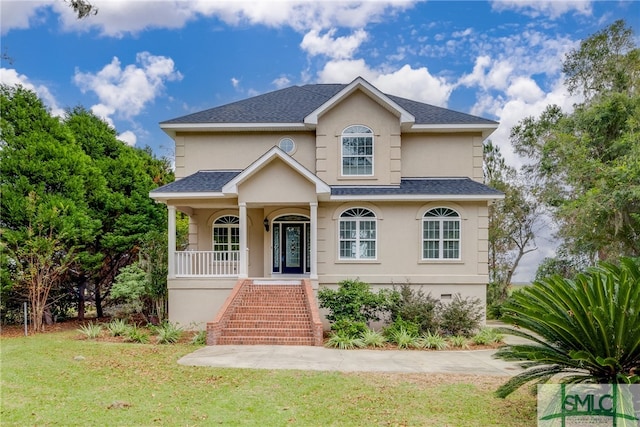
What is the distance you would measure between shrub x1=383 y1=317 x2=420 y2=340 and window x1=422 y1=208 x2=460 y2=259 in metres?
3.56

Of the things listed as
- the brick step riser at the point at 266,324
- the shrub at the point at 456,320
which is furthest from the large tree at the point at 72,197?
the shrub at the point at 456,320

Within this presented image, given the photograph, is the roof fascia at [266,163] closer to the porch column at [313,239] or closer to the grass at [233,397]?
the porch column at [313,239]

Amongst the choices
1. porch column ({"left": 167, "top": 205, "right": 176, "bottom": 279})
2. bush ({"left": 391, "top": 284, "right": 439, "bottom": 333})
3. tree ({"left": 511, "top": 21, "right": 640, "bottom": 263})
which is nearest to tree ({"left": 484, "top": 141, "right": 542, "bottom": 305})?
tree ({"left": 511, "top": 21, "right": 640, "bottom": 263})

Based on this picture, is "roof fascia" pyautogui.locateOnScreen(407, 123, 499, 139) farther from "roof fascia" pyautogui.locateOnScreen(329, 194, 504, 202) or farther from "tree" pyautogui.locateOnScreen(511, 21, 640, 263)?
"tree" pyautogui.locateOnScreen(511, 21, 640, 263)

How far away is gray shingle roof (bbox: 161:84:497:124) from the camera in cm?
1727

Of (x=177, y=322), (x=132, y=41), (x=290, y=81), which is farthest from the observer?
(x=290, y=81)

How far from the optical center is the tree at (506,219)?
80.5 feet

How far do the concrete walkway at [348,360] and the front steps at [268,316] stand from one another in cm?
44

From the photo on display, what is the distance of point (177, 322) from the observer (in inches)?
589

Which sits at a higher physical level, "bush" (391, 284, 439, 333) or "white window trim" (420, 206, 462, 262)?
"white window trim" (420, 206, 462, 262)

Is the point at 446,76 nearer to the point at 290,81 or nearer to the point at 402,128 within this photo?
the point at 402,128

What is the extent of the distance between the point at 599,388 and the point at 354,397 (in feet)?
11.4

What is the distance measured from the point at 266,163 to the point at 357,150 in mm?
4075

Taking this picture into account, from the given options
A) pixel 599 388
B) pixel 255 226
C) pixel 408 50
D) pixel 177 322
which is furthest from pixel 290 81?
pixel 599 388
